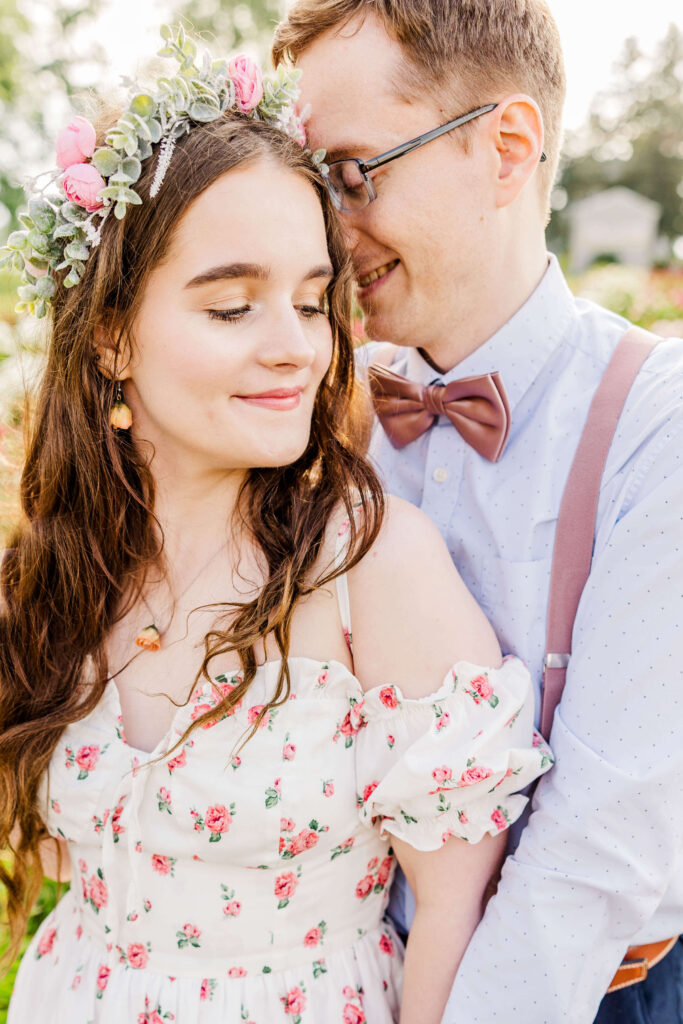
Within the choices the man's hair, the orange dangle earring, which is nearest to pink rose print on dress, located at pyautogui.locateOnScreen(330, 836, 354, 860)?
the orange dangle earring

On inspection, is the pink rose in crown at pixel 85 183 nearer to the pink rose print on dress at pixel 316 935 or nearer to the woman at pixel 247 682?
the woman at pixel 247 682

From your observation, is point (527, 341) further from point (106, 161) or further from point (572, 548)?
point (106, 161)

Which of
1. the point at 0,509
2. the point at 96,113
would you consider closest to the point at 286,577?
the point at 0,509

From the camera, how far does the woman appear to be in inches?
64.2

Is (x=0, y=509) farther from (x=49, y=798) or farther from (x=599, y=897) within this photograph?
(x=599, y=897)

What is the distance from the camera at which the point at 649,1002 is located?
180 centimetres

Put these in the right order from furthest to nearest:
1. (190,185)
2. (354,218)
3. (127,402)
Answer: (354,218), (127,402), (190,185)

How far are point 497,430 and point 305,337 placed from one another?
0.52m

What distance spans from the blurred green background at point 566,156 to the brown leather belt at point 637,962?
5.81ft

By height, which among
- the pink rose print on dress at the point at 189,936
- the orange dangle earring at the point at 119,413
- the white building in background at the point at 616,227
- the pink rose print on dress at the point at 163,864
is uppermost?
the white building in background at the point at 616,227

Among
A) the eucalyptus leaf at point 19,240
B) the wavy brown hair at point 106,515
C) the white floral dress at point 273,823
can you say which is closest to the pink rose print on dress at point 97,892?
the white floral dress at point 273,823

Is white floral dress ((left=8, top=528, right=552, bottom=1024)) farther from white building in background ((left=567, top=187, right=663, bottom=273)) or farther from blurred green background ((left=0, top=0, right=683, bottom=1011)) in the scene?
white building in background ((left=567, top=187, right=663, bottom=273))

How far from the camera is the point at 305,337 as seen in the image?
173 centimetres

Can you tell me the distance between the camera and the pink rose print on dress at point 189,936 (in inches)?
67.2
